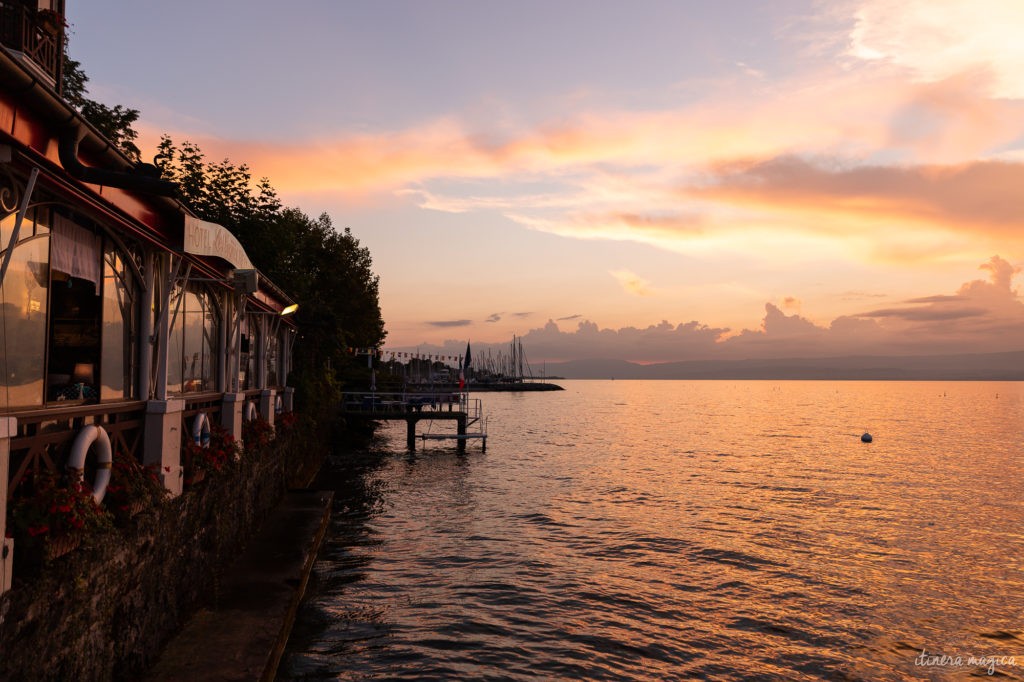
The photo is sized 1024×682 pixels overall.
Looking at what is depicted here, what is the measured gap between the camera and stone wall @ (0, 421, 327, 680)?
5.71 meters

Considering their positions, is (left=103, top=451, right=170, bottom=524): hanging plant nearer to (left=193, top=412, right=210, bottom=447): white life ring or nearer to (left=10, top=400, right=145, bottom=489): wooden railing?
(left=10, top=400, right=145, bottom=489): wooden railing

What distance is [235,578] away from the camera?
39.9 ft

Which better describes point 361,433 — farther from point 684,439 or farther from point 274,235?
point 684,439

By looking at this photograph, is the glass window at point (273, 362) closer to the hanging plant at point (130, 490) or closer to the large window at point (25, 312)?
the hanging plant at point (130, 490)

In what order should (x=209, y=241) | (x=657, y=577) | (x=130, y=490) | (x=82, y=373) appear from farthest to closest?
(x=657, y=577) < (x=209, y=241) < (x=82, y=373) < (x=130, y=490)

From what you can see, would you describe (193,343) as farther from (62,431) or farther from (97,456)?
(62,431)

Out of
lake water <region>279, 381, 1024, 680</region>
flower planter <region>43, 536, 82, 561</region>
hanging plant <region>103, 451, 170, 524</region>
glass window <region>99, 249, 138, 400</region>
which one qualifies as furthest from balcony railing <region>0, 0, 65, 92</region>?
lake water <region>279, 381, 1024, 680</region>

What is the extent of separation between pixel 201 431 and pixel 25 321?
5.59m

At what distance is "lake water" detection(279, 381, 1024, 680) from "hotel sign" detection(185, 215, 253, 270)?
6.98 metres

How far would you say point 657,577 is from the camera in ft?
57.9

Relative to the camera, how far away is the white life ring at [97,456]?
283 inches

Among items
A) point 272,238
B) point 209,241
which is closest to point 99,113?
point 272,238

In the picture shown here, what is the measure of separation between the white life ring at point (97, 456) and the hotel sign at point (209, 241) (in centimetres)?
300

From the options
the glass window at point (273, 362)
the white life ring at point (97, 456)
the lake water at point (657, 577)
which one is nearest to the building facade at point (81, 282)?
the white life ring at point (97, 456)
